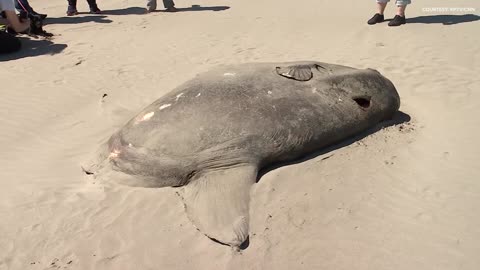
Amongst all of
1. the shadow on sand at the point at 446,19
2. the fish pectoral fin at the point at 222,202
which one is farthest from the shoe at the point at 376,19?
the fish pectoral fin at the point at 222,202

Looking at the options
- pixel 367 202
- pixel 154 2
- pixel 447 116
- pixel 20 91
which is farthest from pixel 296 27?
pixel 367 202

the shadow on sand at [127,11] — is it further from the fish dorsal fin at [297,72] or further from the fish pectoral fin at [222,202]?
the fish pectoral fin at [222,202]

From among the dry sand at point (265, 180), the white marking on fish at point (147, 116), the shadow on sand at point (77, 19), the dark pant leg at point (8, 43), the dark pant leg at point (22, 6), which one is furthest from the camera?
the shadow on sand at point (77, 19)

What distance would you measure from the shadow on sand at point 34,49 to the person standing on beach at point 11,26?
0.11 meters

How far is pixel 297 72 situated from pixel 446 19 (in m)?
6.21

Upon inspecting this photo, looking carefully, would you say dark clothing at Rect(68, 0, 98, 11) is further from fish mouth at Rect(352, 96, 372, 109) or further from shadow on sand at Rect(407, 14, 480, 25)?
fish mouth at Rect(352, 96, 372, 109)

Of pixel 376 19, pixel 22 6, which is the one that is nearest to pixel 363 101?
pixel 376 19

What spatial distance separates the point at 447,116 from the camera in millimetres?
4801

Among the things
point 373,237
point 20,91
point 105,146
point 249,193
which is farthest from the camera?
point 20,91

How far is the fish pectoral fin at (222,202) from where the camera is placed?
3.04m

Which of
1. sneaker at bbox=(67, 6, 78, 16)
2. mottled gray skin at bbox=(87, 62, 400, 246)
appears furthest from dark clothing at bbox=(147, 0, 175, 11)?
mottled gray skin at bbox=(87, 62, 400, 246)

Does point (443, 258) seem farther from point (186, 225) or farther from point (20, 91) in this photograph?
point (20, 91)

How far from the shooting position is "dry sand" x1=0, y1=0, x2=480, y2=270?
297 centimetres

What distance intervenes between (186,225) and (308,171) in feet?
3.94
